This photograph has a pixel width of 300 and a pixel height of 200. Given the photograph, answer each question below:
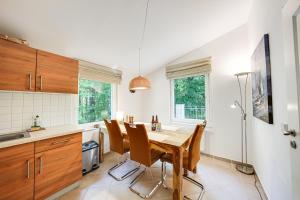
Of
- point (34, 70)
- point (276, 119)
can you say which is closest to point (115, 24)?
point (34, 70)

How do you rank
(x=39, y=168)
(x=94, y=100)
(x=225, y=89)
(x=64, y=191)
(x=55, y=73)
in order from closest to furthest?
1. (x=39, y=168)
2. (x=64, y=191)
3. (x=55, y=73)
4. (x=225, y=89)
5. (x=94, y=100)

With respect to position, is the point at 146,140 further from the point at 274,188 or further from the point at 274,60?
the point at 274,60

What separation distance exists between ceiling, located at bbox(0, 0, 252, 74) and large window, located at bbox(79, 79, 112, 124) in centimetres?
52

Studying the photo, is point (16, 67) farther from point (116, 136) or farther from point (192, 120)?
point (192, 120)

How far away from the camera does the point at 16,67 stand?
152 centimetres

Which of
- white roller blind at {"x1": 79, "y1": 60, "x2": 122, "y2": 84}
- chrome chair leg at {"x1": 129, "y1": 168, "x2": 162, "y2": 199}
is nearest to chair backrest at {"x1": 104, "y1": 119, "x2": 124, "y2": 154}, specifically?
chrome chair leg at {"x1": 129, "y1": 168, "x2": 162, "y2": 199}

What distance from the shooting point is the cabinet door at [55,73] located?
1729 millimetres

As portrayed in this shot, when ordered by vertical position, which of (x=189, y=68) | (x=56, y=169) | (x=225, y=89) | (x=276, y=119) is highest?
(x=189, y=68)

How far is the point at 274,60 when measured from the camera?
4.46 ft

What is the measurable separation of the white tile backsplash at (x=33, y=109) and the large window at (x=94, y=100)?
0.68 feet

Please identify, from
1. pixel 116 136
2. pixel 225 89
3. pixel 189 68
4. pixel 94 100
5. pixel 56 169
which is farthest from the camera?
pixel 189 68

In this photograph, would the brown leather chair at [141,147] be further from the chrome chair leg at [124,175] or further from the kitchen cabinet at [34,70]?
the kitchen cabinet at [34,70]

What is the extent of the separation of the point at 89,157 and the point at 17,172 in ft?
3.29

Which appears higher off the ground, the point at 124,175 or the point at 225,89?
the point at 225,89
